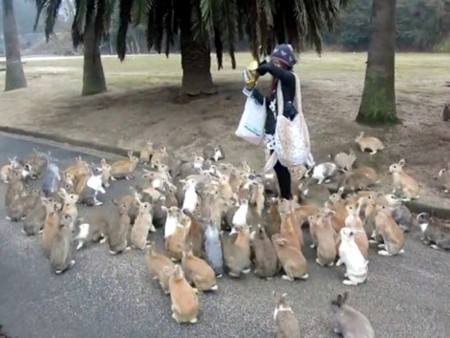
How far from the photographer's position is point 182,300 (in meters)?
5.39

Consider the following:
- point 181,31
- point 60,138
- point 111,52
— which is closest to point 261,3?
point 181,31

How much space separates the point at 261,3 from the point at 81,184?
629 cm

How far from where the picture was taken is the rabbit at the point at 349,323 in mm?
4809

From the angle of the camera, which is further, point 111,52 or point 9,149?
point 111,52

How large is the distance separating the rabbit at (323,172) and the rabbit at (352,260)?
319 centimetres

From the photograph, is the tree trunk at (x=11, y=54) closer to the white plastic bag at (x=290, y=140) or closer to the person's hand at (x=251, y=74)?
the person's hand at (x=251, y=74)

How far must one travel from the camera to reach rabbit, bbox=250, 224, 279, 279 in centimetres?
616

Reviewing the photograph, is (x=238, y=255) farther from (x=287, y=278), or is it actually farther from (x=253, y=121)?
(x=253, y=121)

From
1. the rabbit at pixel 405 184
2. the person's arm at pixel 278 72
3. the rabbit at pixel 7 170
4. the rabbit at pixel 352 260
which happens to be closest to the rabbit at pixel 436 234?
the rabbit at pixel 405 184

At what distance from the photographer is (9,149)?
13.8 meters

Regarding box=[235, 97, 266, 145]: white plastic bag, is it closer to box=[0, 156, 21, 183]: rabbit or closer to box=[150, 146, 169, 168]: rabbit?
Answer: box=[150, 146, 169, 168]: rabbit

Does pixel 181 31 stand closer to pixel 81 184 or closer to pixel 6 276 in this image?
pixel 81 184

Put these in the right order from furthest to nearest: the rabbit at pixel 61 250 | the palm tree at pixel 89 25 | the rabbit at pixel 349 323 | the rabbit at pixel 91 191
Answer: the palm tree at pixel 89 25
the rabbit at pixel 91 191
the rabbit at pixel 61 250
the rabbit at pixel 349 323

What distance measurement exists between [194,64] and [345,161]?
21.7 ft
